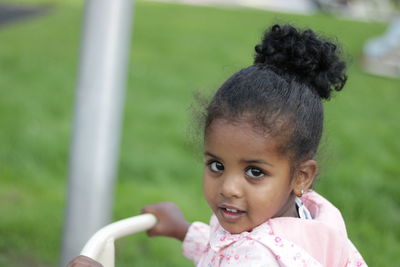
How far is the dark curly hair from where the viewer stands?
1.40 metres

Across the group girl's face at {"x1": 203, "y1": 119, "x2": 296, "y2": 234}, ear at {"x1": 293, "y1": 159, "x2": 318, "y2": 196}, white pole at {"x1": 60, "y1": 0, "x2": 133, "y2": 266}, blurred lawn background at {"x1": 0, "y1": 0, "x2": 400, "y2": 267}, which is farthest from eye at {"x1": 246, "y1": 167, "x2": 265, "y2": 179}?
white pole at {"x1": 60, "y1": 0, "x2": 133, "y2": 266}

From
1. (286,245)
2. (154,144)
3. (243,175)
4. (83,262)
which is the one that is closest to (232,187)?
(243,175)

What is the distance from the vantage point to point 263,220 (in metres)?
1.44

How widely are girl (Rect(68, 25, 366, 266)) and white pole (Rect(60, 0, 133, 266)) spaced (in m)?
0.53

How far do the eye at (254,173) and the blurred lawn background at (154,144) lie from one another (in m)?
0.23

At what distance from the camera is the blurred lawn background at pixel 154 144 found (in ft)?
9.25

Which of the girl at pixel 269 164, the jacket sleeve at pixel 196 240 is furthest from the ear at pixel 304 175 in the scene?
the jacket sleeve at pixel 196 240

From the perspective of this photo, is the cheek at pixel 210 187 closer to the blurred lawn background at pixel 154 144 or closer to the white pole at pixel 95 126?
the blurred lawn background at pixel 154 144

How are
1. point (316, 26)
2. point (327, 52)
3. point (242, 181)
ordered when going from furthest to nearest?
point (316, 26), point (327, 52), point (242, 181)

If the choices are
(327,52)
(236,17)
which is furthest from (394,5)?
(327,52)

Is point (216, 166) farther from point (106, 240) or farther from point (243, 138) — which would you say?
point (106, 240)

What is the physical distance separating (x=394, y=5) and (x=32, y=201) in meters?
18.7

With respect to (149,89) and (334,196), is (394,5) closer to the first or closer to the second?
(149,89)

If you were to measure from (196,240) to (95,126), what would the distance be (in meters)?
0.47
